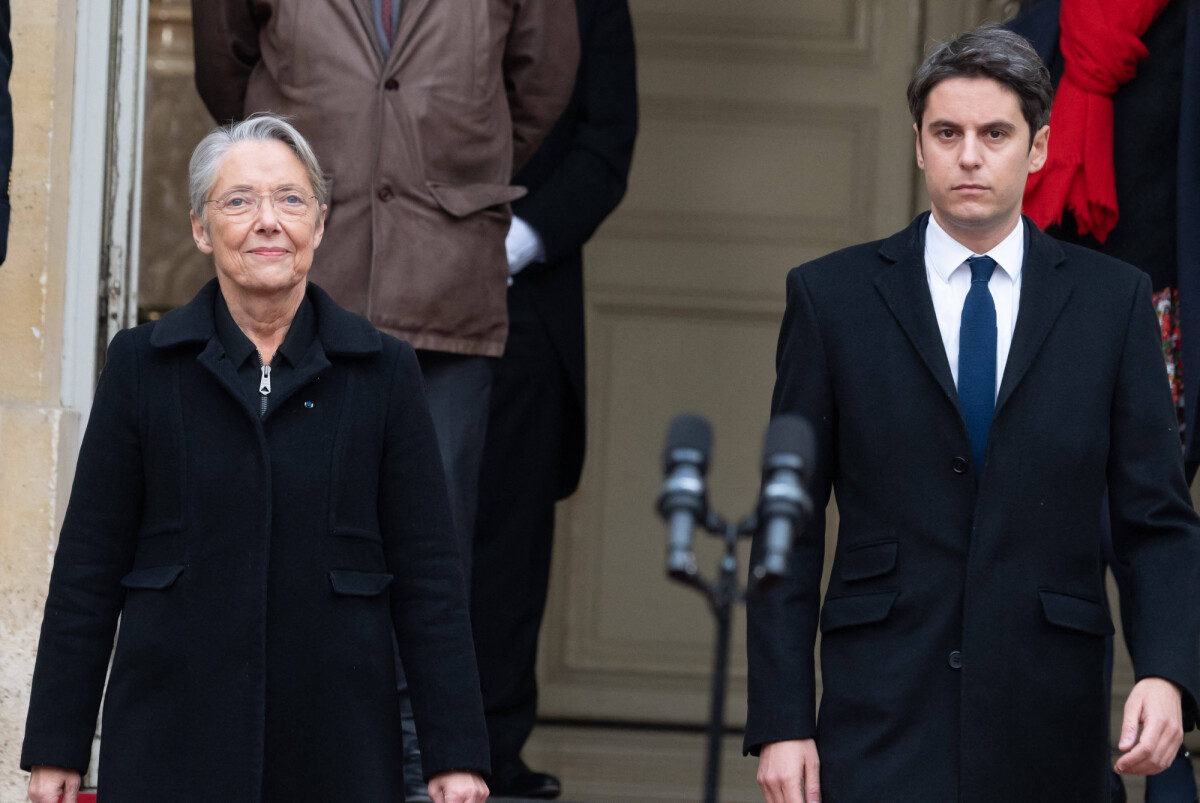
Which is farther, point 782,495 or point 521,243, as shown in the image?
point 521,243

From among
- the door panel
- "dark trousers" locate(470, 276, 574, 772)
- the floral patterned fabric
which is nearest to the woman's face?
"dark trousers" locate(470, 276, 574, 772)

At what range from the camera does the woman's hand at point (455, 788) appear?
290cm

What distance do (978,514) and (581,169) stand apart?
6.78 feet

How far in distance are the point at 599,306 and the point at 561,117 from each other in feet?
4.65

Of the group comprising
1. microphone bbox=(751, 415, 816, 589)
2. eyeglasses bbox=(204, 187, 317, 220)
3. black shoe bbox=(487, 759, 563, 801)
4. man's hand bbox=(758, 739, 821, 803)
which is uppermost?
eyeglasses bbox=(204, 187, 317, 220)

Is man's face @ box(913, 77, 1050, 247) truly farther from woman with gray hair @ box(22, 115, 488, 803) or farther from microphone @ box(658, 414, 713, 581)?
microphone @ box(658, 414, 713, 581)

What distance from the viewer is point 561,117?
15.4 feet

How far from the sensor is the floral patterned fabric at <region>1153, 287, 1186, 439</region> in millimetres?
4062

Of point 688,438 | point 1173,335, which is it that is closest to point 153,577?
point 688,438

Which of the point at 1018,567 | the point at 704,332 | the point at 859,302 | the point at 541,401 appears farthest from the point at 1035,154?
the point at 704,332

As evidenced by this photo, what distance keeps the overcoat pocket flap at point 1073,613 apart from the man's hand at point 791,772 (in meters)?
0.41

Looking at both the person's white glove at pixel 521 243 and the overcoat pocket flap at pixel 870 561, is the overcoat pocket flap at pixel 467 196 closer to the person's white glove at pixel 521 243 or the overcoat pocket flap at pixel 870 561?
the person's white glove at pixel 521 243

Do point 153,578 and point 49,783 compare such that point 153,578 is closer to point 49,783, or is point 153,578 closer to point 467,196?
point 49,783

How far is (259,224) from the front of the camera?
3.01m
